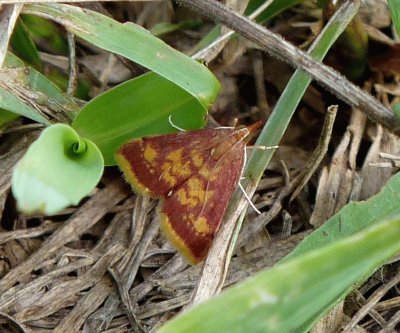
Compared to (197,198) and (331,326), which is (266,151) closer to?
(197,198)

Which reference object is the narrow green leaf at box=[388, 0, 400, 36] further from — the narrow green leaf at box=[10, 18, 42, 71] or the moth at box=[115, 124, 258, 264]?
the narrow green leaf at box=[10, 18, 42, 71]

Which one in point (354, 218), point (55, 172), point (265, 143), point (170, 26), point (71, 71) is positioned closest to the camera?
point (55, 172)

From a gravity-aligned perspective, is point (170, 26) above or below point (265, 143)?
above

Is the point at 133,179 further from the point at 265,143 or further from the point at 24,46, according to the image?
the point at 24,46

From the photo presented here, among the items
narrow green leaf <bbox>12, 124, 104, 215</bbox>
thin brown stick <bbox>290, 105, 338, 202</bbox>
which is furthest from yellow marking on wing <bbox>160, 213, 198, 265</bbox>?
thin brown stick <bbox>290, 105, 338, 202</bbox>

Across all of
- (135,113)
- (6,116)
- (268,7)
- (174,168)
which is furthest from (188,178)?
(268,7)

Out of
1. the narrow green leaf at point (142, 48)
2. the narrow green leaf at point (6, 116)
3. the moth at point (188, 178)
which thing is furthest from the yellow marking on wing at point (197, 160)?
the narrow green leaf at point (6, 116)
